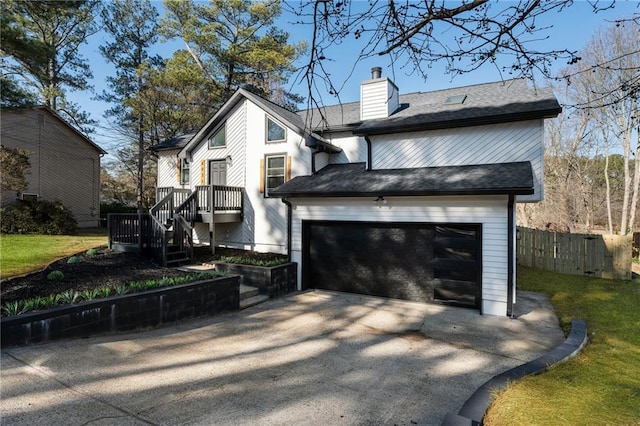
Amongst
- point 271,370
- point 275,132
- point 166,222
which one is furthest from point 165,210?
point 271,370

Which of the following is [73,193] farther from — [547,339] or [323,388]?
[547,339]

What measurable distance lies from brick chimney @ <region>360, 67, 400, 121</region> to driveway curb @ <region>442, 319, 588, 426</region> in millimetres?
7957

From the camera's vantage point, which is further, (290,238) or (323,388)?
(290,238)

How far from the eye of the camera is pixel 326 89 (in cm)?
354

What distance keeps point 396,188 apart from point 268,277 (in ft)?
12.3

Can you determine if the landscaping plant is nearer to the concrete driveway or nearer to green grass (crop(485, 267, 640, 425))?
the concrete driveway

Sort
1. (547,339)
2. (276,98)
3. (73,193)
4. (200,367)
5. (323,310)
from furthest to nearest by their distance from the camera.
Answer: (276,98)
(73,193)
(323,310)
(547,339)
(200,367)

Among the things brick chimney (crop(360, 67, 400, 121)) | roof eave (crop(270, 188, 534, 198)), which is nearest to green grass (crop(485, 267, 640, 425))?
roof eave (crop(270, 188, 534, 198))

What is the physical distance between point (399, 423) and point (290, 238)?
6.56 m

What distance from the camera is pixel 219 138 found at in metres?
13.2

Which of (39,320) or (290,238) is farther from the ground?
(290,238)

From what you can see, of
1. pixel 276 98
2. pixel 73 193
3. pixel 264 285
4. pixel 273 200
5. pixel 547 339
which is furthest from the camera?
pixel 276 98

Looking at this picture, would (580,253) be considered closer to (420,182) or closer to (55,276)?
(420,182)

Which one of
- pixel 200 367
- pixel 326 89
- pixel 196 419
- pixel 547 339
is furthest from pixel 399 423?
pixel 547 339
